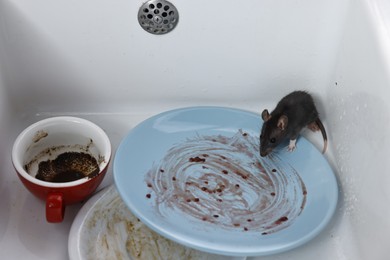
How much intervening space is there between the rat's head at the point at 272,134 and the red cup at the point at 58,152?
346mm

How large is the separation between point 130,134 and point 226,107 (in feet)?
0.84

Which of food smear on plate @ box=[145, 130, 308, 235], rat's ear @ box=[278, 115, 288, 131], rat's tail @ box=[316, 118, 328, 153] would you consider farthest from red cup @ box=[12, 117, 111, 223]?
rat's tail @ box=[316, 118, 328, 153]

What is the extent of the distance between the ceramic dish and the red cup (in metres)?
0.04

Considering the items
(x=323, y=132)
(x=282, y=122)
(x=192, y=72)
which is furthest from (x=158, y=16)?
(x=323, y=132)

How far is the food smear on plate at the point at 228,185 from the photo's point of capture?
1.09m

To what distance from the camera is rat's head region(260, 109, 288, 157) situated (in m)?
1.20

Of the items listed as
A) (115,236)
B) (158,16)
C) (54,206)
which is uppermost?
(158,16)

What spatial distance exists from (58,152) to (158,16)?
38 centimetres

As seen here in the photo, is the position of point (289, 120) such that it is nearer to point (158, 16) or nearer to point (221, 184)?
point (221, 184)

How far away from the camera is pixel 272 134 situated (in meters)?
1.20

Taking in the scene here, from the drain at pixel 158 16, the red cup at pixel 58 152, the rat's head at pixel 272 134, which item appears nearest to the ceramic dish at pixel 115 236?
the red cup at pixel 58 152

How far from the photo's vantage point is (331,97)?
4.29 feet

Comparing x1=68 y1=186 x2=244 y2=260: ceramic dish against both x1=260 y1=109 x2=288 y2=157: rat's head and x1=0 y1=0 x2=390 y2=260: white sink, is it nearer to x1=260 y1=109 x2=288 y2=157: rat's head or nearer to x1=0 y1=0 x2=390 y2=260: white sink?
x1=0 y1=0 x2=390 y2=260: white sink

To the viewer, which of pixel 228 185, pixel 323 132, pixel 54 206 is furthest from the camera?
pixel 323 132
